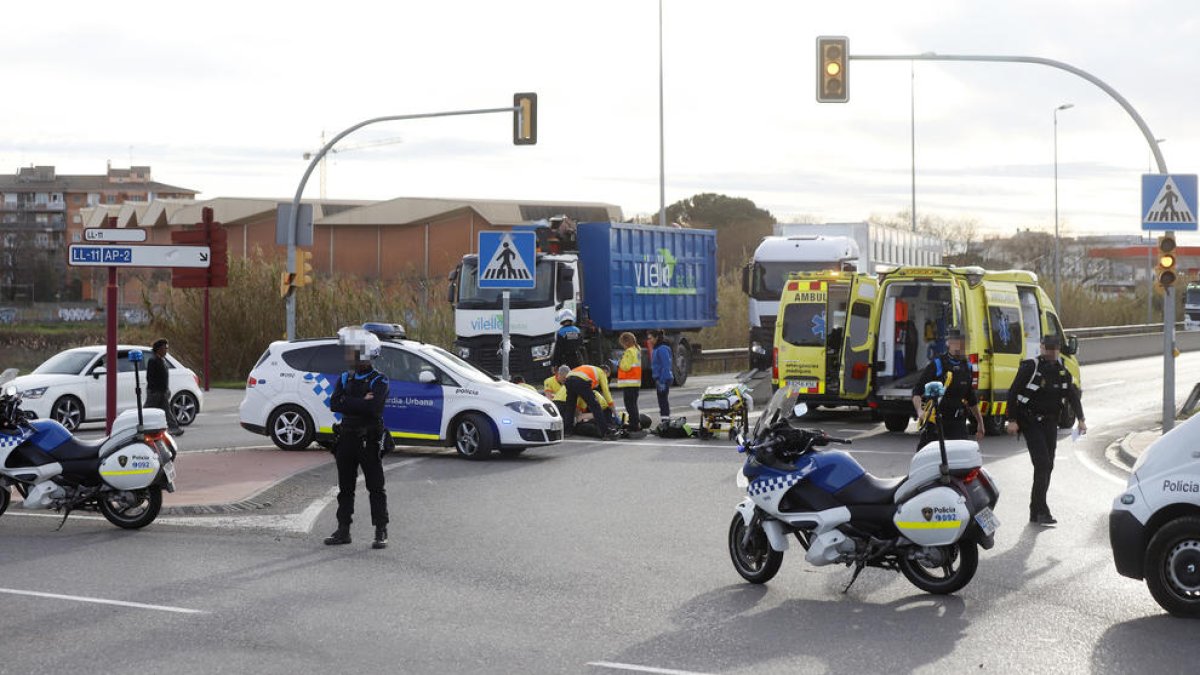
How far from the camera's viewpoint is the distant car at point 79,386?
21.8 meters

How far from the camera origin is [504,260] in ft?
65.3

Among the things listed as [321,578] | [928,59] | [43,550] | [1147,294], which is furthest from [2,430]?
[1147,294]

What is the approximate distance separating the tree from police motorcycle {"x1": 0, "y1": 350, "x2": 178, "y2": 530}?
85236mm

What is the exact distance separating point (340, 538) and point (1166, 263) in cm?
1303

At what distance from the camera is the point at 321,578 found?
10117 mm

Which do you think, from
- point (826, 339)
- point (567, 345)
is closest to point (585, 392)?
point (826, 339)

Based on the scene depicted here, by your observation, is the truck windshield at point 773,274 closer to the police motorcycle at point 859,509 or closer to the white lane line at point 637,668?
the police motorcycle at point 859,509

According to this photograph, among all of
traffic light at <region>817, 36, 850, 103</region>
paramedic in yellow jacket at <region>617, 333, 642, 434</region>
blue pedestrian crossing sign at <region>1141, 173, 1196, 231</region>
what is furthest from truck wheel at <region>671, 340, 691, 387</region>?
blue pedestrian crossing sign at <region>1141, 173, 1196, 231</region>

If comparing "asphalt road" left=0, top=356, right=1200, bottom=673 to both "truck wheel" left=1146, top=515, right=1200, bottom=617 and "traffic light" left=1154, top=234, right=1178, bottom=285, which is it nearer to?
"truck wheel" left=1146, top=515, right=1200, bottom=617

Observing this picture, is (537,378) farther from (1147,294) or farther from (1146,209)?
(1147,294)

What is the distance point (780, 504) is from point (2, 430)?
6914 millimetres

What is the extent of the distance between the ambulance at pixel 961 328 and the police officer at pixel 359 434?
11048 millimetres

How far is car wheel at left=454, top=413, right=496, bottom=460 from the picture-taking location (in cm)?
1802

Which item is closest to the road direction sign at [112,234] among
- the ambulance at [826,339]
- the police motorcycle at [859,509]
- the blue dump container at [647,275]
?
the police motorcycle at [859,509]
